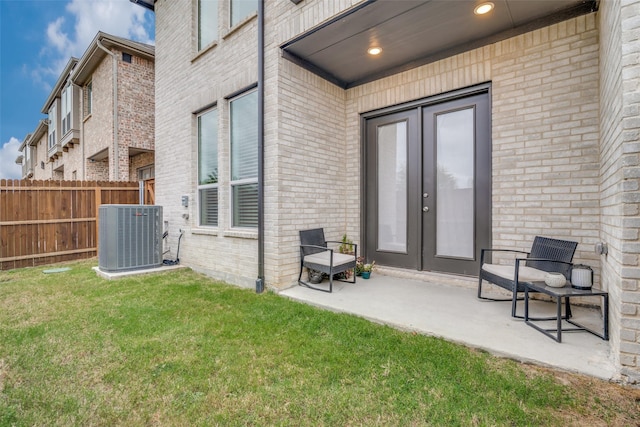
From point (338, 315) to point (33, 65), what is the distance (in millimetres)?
55281

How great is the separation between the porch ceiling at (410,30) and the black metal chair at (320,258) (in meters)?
2.61

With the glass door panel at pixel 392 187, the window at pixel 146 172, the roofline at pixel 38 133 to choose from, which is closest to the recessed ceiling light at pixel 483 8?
the glass door panel at pixel 392 187

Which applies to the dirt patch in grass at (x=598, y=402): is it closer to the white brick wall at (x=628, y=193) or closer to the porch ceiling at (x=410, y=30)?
the white brick wall at (x=628, y=193)

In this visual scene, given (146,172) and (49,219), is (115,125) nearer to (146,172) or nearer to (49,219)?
(146,172)

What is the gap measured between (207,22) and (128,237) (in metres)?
4.30

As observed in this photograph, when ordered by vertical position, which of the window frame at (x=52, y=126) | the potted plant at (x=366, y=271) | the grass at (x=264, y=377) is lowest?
the grass at (x=264, y=377)

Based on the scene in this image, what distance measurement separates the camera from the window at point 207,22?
5.22 metres

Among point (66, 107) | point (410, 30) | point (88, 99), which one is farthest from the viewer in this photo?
point (66, 107)

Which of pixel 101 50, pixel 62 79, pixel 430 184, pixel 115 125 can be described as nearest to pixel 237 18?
pixel 430 184

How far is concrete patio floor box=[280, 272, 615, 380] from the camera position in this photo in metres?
2.09

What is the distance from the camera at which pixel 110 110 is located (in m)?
8.42

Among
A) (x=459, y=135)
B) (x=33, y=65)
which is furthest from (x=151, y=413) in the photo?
(x=33, y=65)

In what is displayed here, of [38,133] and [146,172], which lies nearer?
[146,172]

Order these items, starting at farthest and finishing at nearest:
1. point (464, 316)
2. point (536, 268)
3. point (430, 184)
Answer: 1. point (430, 184)
2. point (536, 268)
3. point (464, 316)
